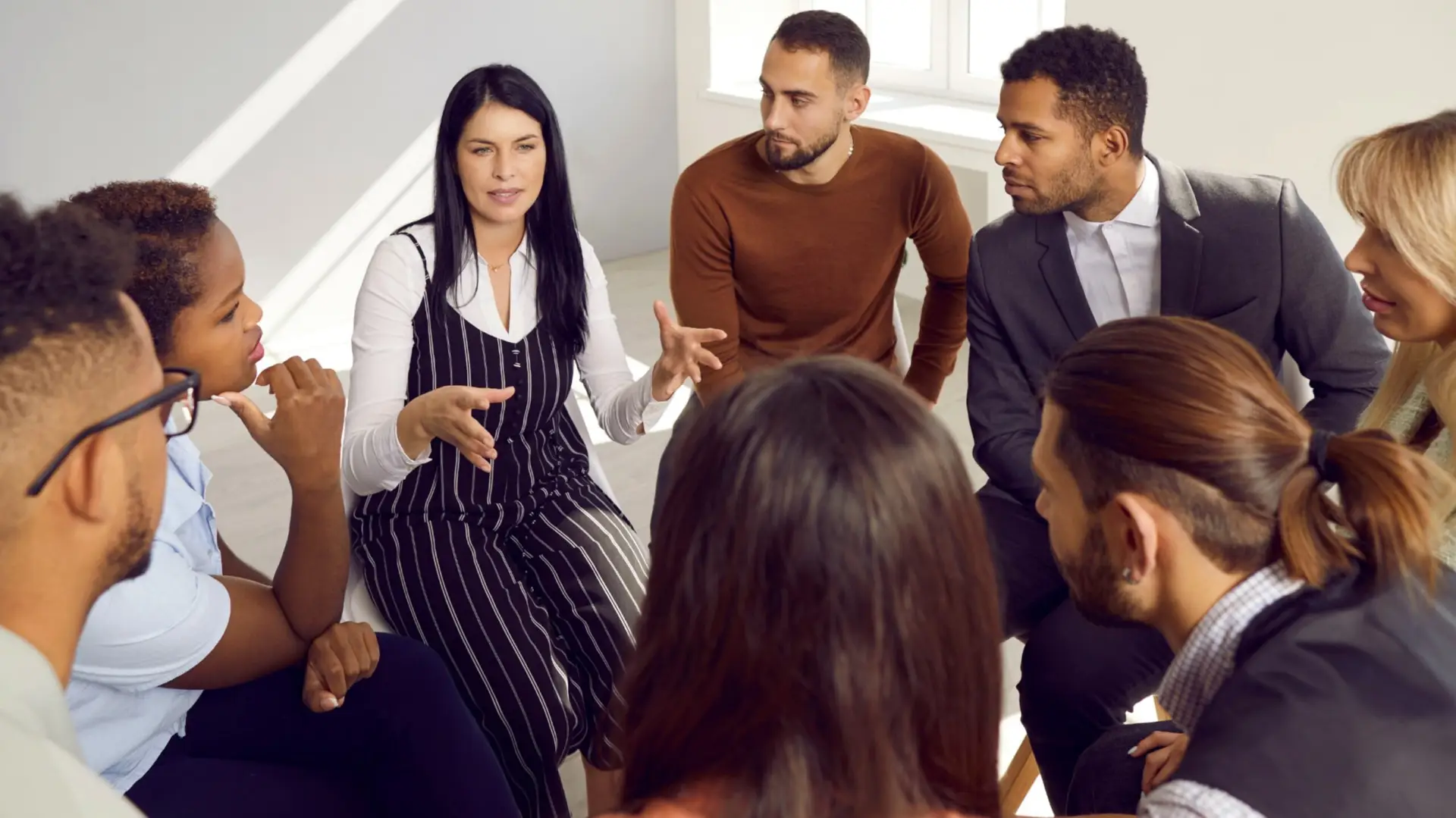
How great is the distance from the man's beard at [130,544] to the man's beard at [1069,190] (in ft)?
5.04

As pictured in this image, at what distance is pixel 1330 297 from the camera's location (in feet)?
6.67

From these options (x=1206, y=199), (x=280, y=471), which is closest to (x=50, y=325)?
(x=1206, y=199)

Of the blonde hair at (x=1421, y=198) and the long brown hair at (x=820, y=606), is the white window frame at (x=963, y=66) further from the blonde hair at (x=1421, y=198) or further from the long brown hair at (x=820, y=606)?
the long brown hair at (x=820, y=606)

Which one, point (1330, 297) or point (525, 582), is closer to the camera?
point (525, 582)

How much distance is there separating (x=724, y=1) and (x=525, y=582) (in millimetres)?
3932

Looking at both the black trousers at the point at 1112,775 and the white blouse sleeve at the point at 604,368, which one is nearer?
the black trousers at the point at 1112,775

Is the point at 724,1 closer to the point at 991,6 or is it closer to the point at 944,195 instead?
the point at 991,6

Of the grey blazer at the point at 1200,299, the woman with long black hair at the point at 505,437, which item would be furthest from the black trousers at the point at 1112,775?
the woman with long black hair at the point at 505,437

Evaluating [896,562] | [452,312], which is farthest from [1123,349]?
[452,312]

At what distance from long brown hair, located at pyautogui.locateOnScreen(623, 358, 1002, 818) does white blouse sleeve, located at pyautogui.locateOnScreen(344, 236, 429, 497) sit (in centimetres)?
112

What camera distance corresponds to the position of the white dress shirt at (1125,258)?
84.0 inches

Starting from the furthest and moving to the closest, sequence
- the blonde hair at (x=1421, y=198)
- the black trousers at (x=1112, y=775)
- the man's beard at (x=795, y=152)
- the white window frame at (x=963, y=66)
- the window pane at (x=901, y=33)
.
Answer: the window pane at (x=901, y=33), the white window frame at (x=963, y=66), the man's beard at (x=795, y=152), the blonde hair at (x=1421, y=198), the black trousers at (x=1112, y=775)

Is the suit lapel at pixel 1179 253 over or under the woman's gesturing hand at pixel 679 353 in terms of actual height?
over

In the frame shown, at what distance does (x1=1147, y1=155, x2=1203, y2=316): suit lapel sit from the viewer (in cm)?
206
